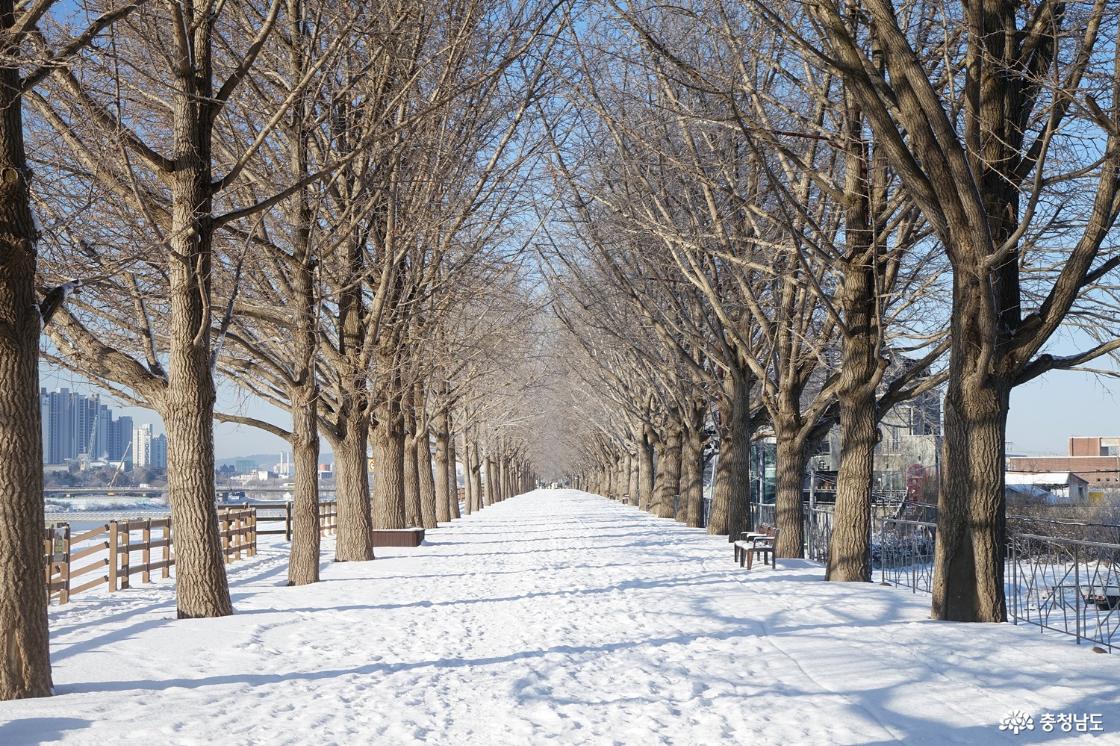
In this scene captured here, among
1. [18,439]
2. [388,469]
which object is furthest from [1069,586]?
[388,469]

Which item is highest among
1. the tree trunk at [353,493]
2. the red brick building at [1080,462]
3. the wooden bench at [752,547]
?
the tree trunk at [353,493]

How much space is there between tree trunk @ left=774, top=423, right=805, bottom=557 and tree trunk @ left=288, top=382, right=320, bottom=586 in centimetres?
887

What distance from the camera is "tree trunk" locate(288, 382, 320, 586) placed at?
1611 cm

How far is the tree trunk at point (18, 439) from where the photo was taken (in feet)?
25.0

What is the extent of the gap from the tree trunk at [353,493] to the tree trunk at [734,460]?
800 cm

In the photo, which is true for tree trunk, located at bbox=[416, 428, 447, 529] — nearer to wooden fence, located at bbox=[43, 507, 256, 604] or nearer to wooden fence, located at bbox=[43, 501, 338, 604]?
wooden fence, located at bbox=[43, 501, 338, 604]

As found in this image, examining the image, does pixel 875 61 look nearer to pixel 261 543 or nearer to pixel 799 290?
pixel 799 290

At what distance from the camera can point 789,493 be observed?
2061 cm

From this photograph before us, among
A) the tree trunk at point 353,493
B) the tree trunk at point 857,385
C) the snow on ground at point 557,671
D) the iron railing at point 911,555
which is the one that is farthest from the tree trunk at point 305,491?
the iron railing at point 911,555

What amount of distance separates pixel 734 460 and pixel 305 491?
11.3m

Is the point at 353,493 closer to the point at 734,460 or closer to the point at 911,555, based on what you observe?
the point at 734,460

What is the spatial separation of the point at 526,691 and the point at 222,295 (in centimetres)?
1093

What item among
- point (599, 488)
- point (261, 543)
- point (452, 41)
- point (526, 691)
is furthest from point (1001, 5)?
point (599, 488)

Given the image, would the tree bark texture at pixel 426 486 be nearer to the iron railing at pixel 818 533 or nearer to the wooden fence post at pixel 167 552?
the iron railing at pixel 818 533
